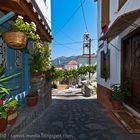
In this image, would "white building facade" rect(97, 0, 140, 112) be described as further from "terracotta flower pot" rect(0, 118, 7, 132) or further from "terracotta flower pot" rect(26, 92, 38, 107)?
"terracotta flower pot" rect(0, 118, 7, 132)

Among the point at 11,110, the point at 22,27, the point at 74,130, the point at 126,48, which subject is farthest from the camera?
the point at 126,48

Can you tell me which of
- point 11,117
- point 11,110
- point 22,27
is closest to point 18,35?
point 22,27

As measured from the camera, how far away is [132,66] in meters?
7.74

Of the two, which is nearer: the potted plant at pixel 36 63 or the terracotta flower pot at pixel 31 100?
the terracotta flower pot at pixel 31 100

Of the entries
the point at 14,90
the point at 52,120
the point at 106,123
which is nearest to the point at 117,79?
the point at 106,123

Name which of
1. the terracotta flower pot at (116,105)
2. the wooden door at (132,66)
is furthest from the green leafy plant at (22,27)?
the terracotta flower pot at (116,105)

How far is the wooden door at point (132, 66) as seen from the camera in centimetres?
723

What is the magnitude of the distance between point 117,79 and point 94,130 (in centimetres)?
377

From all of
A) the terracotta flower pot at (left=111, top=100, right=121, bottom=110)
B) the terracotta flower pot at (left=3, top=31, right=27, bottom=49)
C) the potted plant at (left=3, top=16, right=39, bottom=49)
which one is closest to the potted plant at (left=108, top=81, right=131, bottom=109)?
the terracotta flower pot at (left=111, top=100, right=121, bottom=110)

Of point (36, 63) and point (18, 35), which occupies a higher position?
point (18, 35)

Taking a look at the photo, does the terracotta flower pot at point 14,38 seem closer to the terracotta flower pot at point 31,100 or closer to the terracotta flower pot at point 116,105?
the terracotta flower pot at point 31,100

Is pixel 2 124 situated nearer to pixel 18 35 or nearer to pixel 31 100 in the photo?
pixel 18 35

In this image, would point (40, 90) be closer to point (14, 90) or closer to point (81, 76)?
point (14, 90)

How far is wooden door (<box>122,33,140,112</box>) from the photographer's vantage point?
7.23 m
